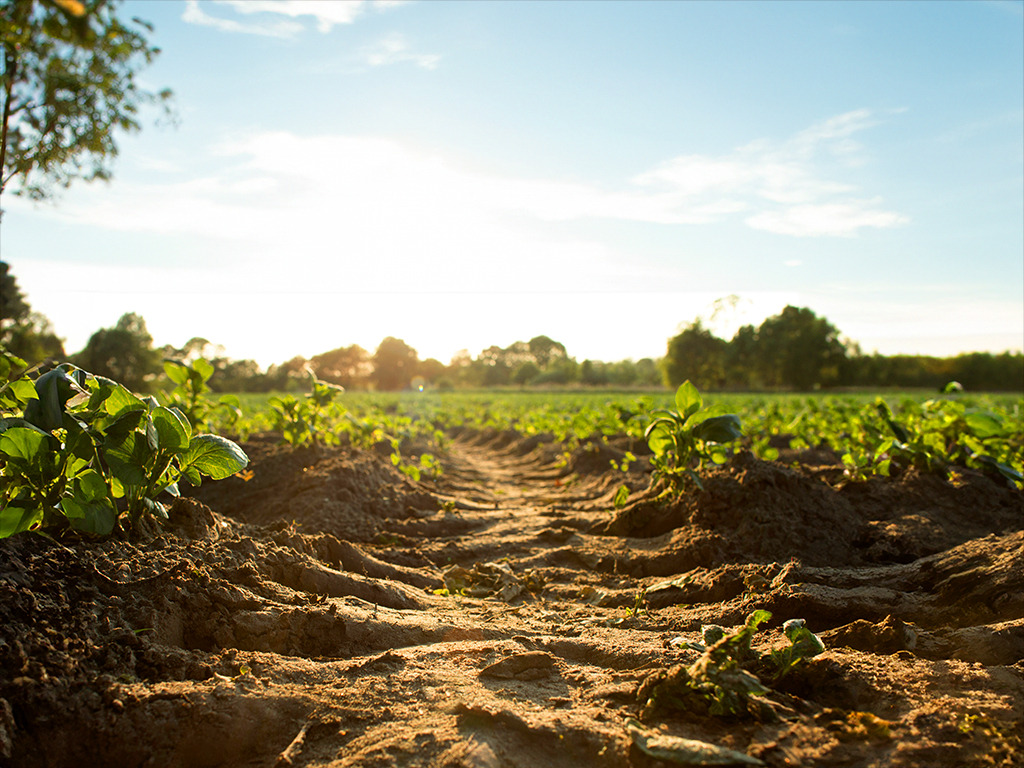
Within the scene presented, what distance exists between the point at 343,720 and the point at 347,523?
3006 millimetres

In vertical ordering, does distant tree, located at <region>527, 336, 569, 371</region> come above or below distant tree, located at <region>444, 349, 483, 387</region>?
above

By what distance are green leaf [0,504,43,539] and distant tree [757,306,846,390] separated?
203 feet

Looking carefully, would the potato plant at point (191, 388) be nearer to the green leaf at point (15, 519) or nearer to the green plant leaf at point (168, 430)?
the green plant leaf at point (168, 430)

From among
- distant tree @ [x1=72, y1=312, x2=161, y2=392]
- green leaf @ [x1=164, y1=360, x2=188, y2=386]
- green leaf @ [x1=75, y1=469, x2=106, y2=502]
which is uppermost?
distant tree @ [x1=72, y1=312, x2=161, y2=392]

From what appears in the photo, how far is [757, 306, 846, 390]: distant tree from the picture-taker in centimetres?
5578

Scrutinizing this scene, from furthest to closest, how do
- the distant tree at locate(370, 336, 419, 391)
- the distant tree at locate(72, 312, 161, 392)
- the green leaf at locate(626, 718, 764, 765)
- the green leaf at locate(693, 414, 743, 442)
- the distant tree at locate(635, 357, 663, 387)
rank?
the distant tree at locate(635, 357, 663, 387) → the distant tree at locate(370, 336, 419, 391) → the distant tree at locate(72, 312, 161, 392) → the green leaf at locate(693, 414, 743, 442) → the green leaf at locate(626, 718, 764, 765)

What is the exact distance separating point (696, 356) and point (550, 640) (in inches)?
2624

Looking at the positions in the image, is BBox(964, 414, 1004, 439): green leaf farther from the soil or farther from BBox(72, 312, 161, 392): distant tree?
BBox(72, 312, 161, 392): distant tree

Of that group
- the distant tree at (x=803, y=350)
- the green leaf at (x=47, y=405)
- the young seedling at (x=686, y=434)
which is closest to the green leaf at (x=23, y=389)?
the green leaf at (x=47, y=405)

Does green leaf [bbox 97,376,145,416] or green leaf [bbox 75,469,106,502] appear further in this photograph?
green leaf [bbox 97,376,145,416]

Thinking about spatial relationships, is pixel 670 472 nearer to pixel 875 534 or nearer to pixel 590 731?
pixel 875 534

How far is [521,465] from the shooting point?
12188 millimetres

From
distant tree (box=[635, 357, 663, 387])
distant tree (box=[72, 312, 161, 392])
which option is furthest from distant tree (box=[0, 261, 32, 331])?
distant tree (box=[635, 357, 663, 387])

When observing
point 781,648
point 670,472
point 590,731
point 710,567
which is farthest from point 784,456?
point 590,731
